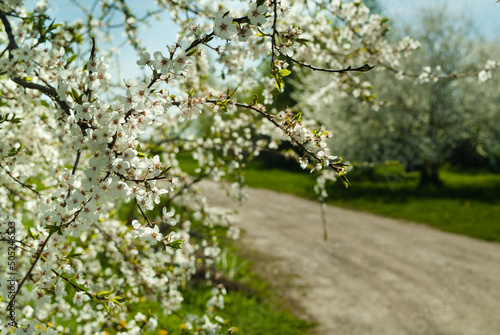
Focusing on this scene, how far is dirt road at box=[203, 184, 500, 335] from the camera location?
662cm

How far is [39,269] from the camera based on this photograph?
7.82 feet

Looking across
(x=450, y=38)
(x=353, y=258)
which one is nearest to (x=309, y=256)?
(x=353, y=258)

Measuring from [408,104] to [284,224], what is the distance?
31.3ft

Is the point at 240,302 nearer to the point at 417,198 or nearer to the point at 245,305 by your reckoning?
the point at 245,305

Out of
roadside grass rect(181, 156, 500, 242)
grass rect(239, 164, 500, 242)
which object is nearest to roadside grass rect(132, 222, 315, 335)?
roadside grass rect(181, 156, 500, 242)

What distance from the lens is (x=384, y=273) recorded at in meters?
8.69

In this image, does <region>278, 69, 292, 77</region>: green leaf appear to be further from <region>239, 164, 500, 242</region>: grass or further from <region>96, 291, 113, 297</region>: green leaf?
<region>239, 164, 500, 242</region>: grass

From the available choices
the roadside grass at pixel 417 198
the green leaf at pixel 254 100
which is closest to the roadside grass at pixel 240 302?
the roadside grass at pixel 417 198

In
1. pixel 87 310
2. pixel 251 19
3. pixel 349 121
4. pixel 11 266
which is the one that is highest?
pixel 349 121

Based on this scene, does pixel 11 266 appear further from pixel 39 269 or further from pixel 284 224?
pixel 284 224

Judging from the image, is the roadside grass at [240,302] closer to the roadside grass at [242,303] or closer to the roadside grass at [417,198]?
the roadside grass at [242,303]

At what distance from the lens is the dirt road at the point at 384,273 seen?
21.7 feet

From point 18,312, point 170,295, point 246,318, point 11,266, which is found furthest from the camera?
point 246,318

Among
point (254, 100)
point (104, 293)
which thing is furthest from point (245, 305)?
point (254, 100)
